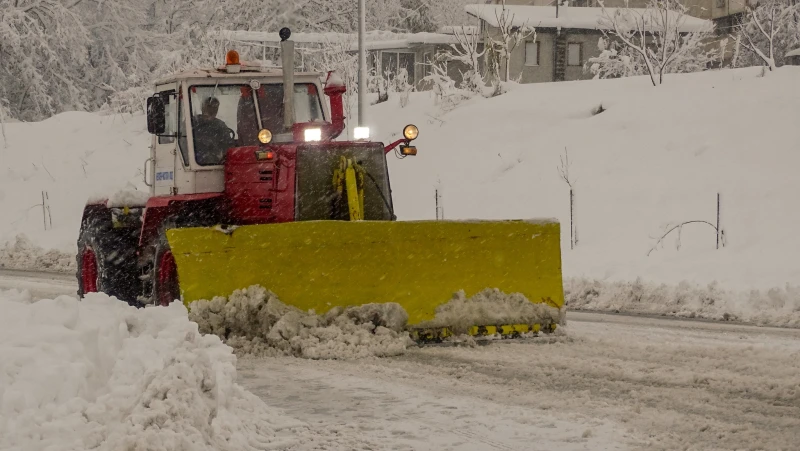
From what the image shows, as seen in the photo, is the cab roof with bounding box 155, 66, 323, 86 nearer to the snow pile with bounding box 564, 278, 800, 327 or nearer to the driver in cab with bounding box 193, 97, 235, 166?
the driver in cab with bounding box 193, 97, 235, 166

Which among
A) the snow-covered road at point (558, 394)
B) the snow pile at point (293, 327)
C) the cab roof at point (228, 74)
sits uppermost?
the cab roof at point (228, 74)

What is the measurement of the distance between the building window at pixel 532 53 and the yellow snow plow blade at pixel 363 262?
3721 centimetres

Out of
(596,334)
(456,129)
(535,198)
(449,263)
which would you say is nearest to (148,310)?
(449,263)

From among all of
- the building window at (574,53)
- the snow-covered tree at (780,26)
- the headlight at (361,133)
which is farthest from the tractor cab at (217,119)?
the building window at (574,53)

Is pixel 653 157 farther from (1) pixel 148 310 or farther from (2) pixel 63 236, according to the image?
(1) pixel 148 310

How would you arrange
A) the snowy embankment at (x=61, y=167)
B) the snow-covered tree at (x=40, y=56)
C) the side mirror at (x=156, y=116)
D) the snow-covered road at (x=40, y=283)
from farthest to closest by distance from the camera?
1. the snow-covered tree at (x=40, y=56)
2. the snowy embankment at (x=61, y=167)
3. the snow-covered road at (x=40, y=283)
4. the side mirror at (x=156, y=116)

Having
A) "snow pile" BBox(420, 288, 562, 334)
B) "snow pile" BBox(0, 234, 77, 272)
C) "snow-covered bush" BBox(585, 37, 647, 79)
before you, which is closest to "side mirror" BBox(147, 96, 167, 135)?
"snow pile" BBox(420, 288, 562, 334)

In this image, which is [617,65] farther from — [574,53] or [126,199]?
[126,199]

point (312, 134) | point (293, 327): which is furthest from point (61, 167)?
point (293, 327)

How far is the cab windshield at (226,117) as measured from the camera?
9.51 metres

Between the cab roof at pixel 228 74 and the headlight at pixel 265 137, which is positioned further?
the cab roof at pixel 228 74

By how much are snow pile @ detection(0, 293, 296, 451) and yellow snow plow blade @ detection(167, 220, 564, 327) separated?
1733mm

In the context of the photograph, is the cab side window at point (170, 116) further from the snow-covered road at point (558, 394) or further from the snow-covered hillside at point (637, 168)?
the snow-covered hillside at point (637, 168)

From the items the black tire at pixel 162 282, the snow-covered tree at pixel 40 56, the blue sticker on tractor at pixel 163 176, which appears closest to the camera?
the black tire at pixel 162 282
